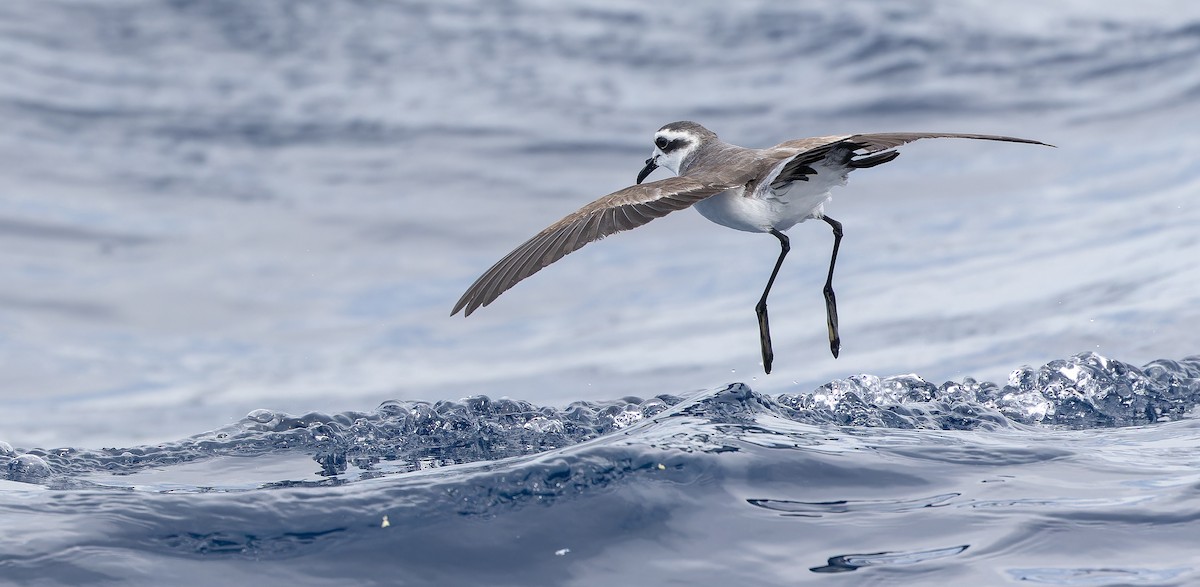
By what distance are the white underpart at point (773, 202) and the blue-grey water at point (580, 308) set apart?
0.93 metres

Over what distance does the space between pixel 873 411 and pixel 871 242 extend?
7.61m

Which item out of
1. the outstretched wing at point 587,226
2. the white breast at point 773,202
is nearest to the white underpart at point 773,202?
the white breast at point 773,202

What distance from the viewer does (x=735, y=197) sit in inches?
267

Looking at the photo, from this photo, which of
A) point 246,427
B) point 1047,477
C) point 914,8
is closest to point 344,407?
point 246,427

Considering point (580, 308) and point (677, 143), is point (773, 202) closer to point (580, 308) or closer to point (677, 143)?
point (677, 143)

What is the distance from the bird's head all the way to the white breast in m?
1.02

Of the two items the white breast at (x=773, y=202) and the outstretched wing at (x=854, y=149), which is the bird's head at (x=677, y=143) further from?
the outstretched wing at (x=854, y=149)

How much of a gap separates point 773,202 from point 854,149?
1.99ft

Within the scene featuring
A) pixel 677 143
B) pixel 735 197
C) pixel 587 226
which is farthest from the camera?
pixel 677 143

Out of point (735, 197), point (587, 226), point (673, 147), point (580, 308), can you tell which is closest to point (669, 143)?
point (673, 147)

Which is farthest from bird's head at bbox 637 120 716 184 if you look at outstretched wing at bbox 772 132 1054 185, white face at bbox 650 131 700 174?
outstretched wing at bbox 772 132 1054 185

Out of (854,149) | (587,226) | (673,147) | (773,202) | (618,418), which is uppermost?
(673,147)

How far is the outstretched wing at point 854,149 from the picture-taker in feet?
20.4

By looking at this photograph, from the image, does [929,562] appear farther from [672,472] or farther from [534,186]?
[534,186]
